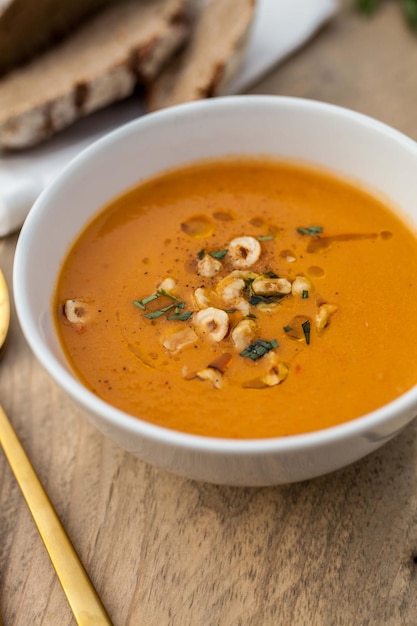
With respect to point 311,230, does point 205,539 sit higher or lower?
lower

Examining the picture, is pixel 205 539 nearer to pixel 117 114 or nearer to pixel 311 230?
pixel 311 230

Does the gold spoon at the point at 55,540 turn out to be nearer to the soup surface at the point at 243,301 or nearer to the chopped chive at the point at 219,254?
the soup surface at the point at 243,301

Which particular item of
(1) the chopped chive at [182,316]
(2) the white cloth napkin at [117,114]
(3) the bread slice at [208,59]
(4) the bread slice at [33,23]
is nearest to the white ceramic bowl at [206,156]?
(1) the chopped chive at [182,316]

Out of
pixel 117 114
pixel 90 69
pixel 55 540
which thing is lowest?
pixel 55 540

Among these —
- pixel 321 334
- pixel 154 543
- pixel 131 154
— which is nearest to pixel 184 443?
pixel 154 543

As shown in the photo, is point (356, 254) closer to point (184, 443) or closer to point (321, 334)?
point (321, 334)

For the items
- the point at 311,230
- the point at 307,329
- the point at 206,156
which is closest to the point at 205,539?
the point at 307,329

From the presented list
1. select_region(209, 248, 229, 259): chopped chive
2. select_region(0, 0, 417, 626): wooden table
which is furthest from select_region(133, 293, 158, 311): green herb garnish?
select_region(0, 0, 417, 626): wooden table
